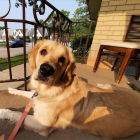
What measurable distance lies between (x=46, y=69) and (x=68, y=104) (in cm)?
63

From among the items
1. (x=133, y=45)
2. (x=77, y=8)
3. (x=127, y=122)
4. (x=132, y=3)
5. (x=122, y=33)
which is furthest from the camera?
(x=77, y=8)

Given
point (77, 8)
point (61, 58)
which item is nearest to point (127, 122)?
point (61, 58)

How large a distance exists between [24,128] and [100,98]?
1235 mm

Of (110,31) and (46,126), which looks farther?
(110,31)

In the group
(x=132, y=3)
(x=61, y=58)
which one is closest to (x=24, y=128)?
(x=61, y=58)

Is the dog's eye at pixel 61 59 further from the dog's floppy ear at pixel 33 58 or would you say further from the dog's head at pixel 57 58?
the dog's floppy ear at pixel 33 58

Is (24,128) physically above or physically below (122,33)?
below

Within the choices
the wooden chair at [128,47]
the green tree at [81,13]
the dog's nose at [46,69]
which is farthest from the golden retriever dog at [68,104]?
the green tree at [81,13]

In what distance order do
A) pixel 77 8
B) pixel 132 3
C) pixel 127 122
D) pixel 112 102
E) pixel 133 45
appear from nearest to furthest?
pixel 127 122 → pixel 112 102 → pixel 133 45 → pixel 132 3 → pixel 77 8

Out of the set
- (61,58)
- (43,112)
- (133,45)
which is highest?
(133,45)

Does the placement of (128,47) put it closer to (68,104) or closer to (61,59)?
(61,59)

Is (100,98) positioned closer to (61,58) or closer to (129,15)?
(61,58)

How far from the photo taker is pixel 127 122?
1.18 metres

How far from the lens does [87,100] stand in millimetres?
1368
